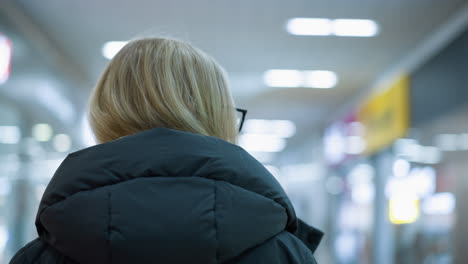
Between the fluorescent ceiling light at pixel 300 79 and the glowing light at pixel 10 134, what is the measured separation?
11.8ft

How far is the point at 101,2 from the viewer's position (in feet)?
19.5

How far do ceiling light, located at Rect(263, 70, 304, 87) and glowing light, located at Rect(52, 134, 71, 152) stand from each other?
9.38 ft

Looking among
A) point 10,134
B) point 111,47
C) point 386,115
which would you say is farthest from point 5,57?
point 386,115

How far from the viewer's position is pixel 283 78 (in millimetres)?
8859

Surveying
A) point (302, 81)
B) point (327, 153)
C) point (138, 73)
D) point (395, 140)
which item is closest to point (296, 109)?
point (327, 153)

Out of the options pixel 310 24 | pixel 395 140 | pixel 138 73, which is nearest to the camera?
pixel 138 73

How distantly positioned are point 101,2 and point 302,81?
375 cm

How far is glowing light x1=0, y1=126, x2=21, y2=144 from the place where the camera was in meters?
5.52

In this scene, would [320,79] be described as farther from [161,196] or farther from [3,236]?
[161,196]

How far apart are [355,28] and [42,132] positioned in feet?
12.0

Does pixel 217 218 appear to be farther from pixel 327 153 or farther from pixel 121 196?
pixel 327 153

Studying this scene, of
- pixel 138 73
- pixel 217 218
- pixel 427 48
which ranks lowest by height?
pixel 217 218

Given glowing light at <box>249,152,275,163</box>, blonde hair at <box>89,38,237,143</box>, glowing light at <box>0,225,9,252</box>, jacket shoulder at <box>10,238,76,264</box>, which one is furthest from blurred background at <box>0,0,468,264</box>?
glowing light at <box>249,152,275,163</box>

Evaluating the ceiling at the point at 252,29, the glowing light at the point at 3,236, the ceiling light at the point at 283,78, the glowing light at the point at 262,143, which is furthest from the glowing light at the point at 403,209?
the glowing light at the point at 262,143
